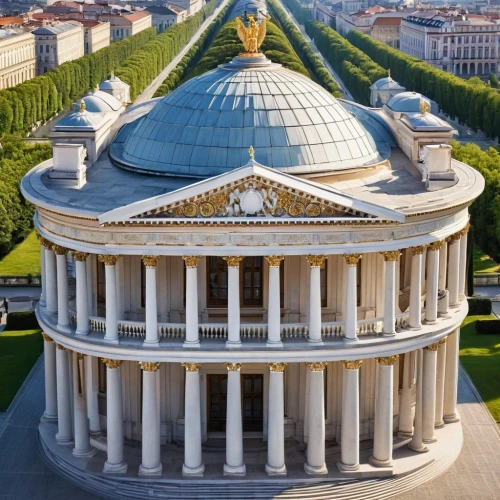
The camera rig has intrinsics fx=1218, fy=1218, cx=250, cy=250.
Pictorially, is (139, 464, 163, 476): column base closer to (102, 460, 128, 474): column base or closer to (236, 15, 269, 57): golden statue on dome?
(102, 460, 128, 474): column base

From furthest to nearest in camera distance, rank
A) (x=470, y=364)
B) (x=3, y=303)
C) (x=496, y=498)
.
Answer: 1. (x=3, y=303)
2. (x=470, y=364)
3. (x=496, y=498)

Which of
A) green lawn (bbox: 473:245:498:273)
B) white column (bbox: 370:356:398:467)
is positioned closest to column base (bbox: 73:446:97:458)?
white column (bbox: 370:356:398:467)

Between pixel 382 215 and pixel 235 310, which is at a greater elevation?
pixel 382 215

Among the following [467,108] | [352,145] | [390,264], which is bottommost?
[467,108]

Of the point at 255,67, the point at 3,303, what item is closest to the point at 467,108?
the point at 3,303

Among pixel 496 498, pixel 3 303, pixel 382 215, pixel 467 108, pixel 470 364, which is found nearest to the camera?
pixel 382 215

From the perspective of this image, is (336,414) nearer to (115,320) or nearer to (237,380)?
(237,380)
